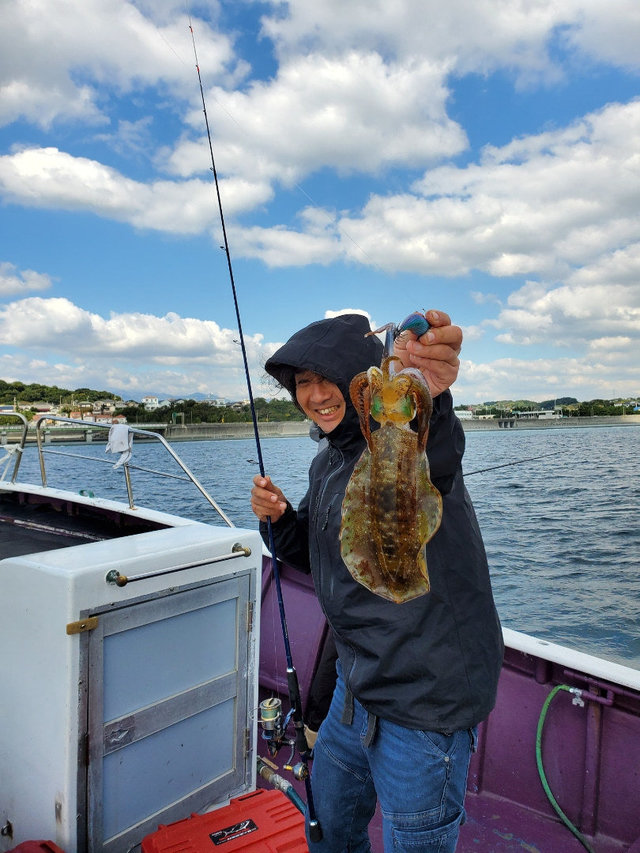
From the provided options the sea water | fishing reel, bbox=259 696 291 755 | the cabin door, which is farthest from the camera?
the sea water

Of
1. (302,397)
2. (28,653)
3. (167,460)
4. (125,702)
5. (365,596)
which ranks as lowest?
(167,460)

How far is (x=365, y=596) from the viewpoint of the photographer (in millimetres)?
2031

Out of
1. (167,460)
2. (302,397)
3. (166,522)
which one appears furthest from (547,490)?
(167,460)

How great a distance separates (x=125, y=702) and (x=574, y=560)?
1626 centimetres

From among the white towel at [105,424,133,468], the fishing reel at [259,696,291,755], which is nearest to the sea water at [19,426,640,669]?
the white towel at [105,424,133,468]

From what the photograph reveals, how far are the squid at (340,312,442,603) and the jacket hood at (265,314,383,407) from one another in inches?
20.5

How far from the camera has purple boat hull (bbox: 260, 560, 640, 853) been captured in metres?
3.41

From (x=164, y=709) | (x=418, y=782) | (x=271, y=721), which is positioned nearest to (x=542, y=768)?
(x=271, y=721)

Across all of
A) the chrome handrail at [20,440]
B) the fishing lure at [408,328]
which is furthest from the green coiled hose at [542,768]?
the chrome handrail at [20,440]

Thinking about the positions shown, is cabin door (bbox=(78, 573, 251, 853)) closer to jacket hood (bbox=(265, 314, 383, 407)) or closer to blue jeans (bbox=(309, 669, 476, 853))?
blue jeans (bbox=(309, 669, 476, 853))

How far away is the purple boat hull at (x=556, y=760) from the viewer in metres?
3.41

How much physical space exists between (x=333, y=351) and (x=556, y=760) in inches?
125

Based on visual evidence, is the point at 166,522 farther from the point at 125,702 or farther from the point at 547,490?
the point at 547,490

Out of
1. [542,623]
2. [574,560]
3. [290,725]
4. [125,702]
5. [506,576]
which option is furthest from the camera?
[574,560]
